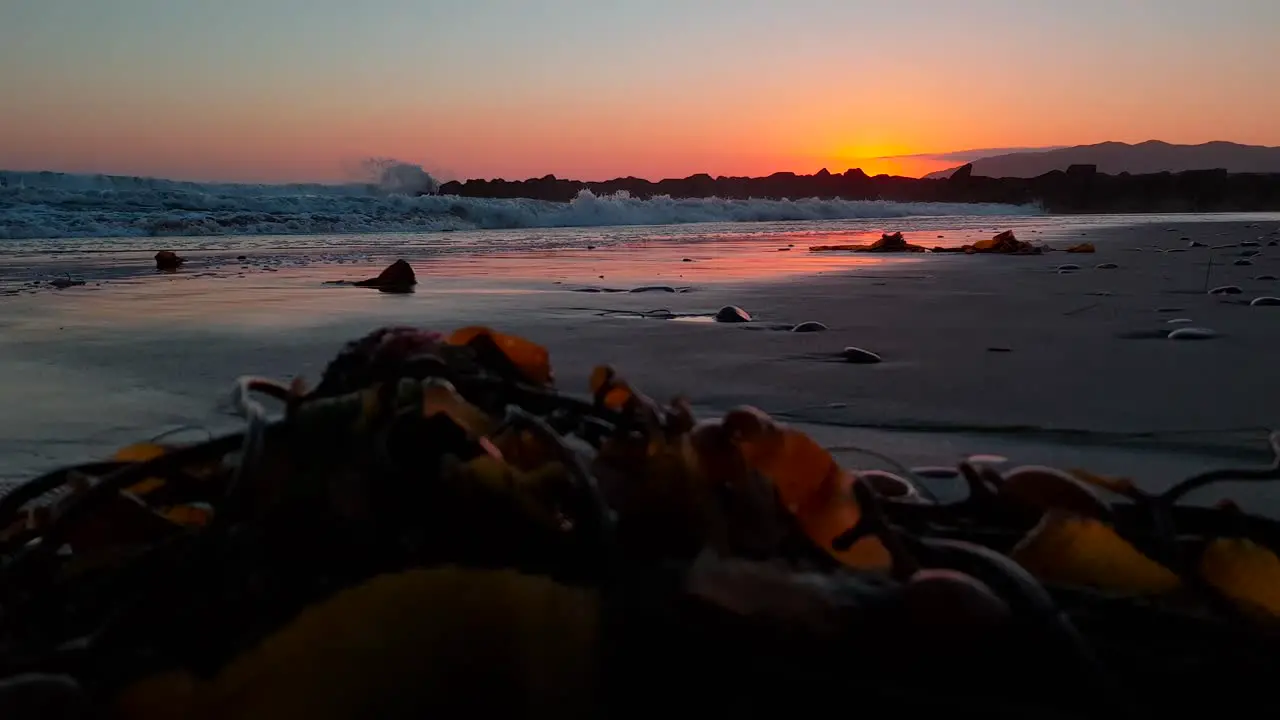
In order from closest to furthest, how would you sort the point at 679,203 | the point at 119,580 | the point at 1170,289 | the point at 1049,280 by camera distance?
the point at 119,580, the point at 1170,289, the point at 1049,280, the point at 679,203

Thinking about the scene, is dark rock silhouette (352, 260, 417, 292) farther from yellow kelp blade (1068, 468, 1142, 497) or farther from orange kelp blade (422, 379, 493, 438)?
yellow kelp blade (1068, 468, 1142, 497)

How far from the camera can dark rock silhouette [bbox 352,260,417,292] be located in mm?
5438

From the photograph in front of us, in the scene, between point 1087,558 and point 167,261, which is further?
point 167,261

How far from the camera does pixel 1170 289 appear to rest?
4.84 meters

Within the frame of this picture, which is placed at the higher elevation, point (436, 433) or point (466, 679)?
point (436, 433)

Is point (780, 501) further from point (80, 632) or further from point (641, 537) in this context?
point (80, 632)

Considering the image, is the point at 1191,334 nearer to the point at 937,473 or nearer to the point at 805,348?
the point at 805,348

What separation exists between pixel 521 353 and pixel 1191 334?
8.91 feet

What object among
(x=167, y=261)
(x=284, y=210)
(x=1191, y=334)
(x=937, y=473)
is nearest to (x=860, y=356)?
(x=1191, y=334)

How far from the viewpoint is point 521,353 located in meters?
1.22

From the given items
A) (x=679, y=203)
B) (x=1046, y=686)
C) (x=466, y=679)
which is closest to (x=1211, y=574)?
(x=1046, y=686)

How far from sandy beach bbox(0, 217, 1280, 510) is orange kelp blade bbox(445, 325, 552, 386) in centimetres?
67

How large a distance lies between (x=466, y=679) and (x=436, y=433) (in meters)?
0.28

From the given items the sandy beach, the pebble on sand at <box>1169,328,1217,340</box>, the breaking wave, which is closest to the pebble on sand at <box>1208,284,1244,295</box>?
the sandy beach
